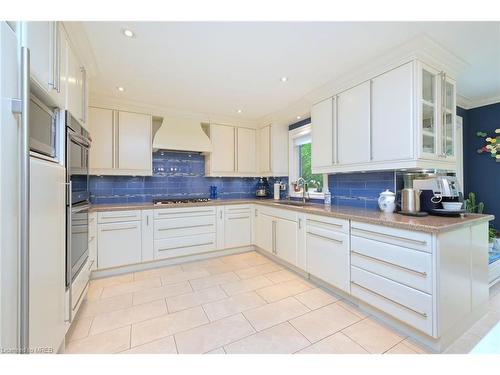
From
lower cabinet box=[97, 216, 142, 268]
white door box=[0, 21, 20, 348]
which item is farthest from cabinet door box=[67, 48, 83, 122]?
lower cabinet box=[97, 216, 142, 268]

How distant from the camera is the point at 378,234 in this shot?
1642mm

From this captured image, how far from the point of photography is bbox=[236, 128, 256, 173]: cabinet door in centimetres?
371

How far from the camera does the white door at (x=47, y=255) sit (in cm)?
93

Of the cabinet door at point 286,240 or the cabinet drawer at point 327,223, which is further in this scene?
the cabinet door at point 286,240

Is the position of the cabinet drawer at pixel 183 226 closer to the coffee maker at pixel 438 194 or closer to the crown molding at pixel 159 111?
the crown molding at pixel 159 111

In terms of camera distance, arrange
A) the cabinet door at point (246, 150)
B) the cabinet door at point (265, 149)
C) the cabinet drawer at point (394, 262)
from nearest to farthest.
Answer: the cabinet drawer at point (394, 262)
the cabinet door at point (265, 149)
the cabinet door at point (246, 150)

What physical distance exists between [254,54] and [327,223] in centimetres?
171

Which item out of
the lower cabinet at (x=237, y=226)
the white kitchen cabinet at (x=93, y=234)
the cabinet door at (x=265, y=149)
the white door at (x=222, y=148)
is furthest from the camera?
the cabinet door at (x=265, y=149)

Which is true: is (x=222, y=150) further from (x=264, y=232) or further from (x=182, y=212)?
(x=264, y=232)

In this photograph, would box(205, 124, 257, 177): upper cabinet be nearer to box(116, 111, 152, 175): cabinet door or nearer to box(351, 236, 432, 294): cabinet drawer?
box(116, 111, 152, 175): cabinet door

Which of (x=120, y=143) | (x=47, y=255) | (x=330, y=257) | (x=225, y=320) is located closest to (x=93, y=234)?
(x=120, y=143)

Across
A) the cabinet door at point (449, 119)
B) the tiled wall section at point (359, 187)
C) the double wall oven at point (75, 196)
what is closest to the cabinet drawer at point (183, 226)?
the double wall oven at point (75, 196)

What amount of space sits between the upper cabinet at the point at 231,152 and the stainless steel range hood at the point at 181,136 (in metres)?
0.18
